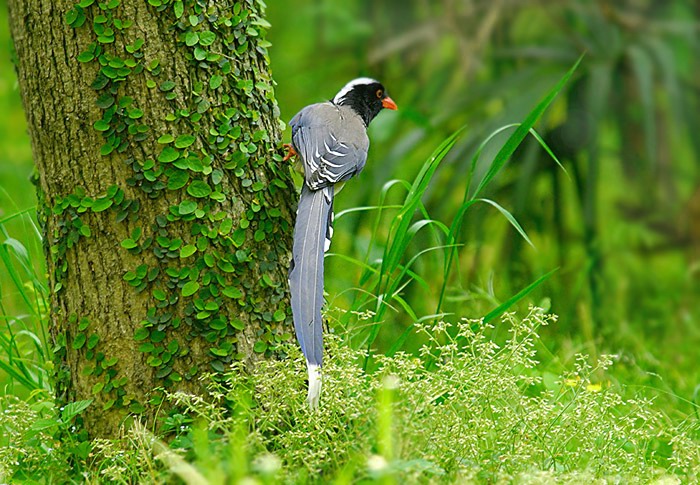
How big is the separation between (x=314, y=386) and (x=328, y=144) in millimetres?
859

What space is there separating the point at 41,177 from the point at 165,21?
60 cm

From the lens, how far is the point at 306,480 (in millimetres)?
2268

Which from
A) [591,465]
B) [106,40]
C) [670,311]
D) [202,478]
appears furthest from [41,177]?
[670,311]

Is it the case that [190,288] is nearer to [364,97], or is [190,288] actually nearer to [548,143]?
[364,97]

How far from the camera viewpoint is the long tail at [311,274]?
2.50 meters

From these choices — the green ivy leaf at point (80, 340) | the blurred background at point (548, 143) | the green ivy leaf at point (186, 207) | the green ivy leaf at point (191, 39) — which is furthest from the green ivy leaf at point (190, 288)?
the blurred background at point (548, 143)

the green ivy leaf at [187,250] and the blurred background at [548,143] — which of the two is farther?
the blurred background at [548,143]

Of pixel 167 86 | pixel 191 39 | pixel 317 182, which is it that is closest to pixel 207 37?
pixel 191 39

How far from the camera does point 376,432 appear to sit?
87.2 inches

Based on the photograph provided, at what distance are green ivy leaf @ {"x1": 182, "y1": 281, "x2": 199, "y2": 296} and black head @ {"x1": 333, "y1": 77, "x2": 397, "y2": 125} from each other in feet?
3.37

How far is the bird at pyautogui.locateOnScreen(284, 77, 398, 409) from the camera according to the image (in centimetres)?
254

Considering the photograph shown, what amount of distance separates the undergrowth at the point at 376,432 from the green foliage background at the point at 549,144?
61.5 inches

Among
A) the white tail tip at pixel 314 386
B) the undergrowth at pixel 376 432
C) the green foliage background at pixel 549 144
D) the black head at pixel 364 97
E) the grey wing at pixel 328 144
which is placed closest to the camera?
the undergrowth at pixel 376 432

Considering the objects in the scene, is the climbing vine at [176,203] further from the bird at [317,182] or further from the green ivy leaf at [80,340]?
the bird at [317,182]
